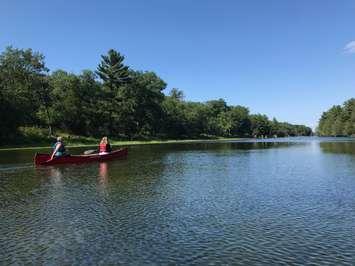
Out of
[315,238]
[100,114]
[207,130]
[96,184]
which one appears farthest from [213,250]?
[207,130]

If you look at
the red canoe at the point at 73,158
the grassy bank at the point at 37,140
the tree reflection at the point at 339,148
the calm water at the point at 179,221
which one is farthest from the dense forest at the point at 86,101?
the calm water at the point at 179,221

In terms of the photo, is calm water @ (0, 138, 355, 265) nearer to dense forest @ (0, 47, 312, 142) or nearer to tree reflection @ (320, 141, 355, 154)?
tree reflection @ (320, 141, 355, 154)

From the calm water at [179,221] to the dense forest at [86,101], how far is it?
63.0 m

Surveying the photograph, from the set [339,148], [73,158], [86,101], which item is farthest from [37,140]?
[339,148]

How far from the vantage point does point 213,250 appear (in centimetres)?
1241

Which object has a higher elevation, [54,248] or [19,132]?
[19,132]

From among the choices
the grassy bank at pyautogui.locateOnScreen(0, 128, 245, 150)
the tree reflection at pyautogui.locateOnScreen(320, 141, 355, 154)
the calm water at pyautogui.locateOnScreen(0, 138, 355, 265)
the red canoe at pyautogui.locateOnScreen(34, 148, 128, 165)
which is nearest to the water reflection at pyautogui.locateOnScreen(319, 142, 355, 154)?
A: the tree reflection at pyautogui.locateOnScreen(320, 141, 355, 154)

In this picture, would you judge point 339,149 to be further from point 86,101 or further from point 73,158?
point 86,101

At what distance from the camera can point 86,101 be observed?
114125 mm

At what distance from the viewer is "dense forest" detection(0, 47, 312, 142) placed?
91138 millimetres

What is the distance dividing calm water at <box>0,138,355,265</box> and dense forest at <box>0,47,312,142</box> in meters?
63.0

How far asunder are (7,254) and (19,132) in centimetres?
8024

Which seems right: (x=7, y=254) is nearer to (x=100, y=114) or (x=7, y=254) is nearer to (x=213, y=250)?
(x=213, y=250)

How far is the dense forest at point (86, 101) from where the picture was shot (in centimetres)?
9114
